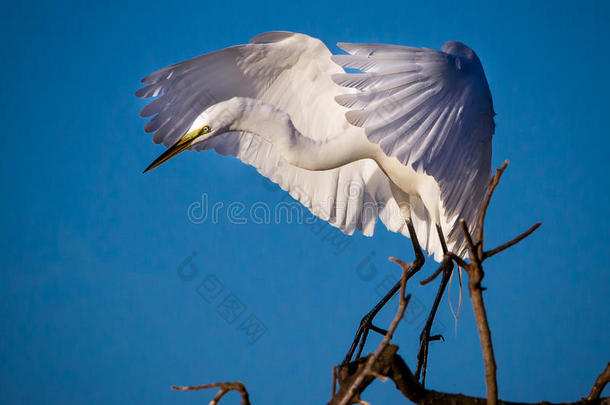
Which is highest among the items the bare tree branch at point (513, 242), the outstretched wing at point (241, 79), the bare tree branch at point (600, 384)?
the outstretched wing at point (241, 79)

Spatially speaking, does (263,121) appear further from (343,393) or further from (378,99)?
(343,393)

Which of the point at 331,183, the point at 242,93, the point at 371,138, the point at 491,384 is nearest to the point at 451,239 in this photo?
the point at 331,183

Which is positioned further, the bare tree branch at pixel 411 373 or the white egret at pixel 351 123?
the white egret at pixel 351 123

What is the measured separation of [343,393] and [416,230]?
1463 mm

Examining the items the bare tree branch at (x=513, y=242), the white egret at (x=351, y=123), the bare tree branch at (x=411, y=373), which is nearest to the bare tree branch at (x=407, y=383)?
the bare tree branch at (x=411, y=373)

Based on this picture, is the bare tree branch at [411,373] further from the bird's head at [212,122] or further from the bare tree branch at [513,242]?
the bird's head at [212,122]

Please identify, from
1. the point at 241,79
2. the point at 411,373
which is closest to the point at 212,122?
the point at 241,79

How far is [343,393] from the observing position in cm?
95

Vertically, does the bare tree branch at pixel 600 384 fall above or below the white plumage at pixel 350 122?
below

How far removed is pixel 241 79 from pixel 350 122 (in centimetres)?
73

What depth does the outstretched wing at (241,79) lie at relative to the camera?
79.0 inches

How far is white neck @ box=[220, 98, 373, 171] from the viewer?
65.3 inches

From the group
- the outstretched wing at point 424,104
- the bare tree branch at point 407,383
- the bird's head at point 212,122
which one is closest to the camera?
the bare tree branch at point 407,383

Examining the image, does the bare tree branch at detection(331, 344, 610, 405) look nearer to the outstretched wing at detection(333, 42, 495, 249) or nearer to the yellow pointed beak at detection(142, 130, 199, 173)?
the outstretched wing at detection(333, 42, 495, 249)
